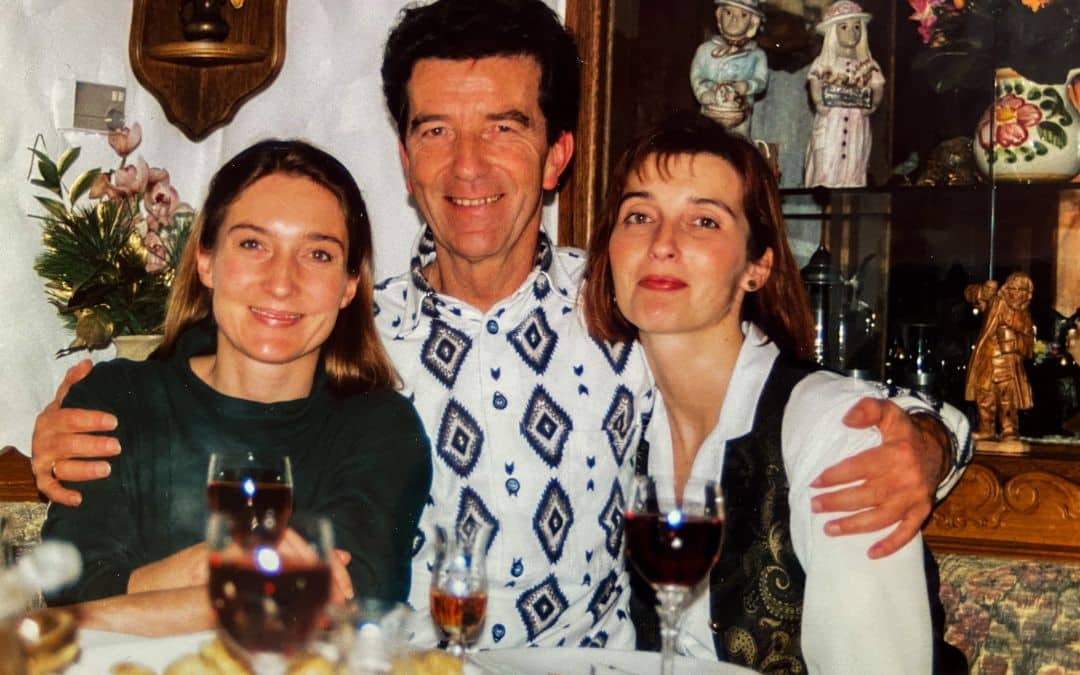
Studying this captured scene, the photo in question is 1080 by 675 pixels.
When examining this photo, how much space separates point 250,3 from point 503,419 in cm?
149

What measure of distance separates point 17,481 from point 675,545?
1582mm

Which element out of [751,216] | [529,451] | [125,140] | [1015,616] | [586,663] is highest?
[125,140]

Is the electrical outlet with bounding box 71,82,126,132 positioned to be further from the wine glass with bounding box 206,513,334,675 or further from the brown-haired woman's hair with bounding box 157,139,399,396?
the wine glass with bounding box 206,513,334,675

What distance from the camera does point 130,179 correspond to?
265 cm

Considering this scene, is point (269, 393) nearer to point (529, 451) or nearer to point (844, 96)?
point (529, 451)

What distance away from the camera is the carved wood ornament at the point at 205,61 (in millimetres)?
2861

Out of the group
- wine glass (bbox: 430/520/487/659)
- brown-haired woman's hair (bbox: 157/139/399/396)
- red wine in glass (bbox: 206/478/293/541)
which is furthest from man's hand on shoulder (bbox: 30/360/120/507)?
wine glass (bbox: 430/520/487/659)

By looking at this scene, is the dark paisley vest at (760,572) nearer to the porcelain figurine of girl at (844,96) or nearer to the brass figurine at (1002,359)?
the brass figurine at (1002,359)

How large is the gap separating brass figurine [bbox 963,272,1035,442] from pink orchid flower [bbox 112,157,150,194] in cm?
169

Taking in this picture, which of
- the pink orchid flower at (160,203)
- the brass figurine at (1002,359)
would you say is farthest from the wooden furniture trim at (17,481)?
the brass figurine at (1002,359)

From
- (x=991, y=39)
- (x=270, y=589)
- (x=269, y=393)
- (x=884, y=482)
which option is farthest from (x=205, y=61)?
(x=270, y=589)

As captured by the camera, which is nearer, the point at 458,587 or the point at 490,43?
the point at 458,587

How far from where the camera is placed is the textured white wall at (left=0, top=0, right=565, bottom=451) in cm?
267

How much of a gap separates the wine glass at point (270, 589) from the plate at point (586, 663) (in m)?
0.36
